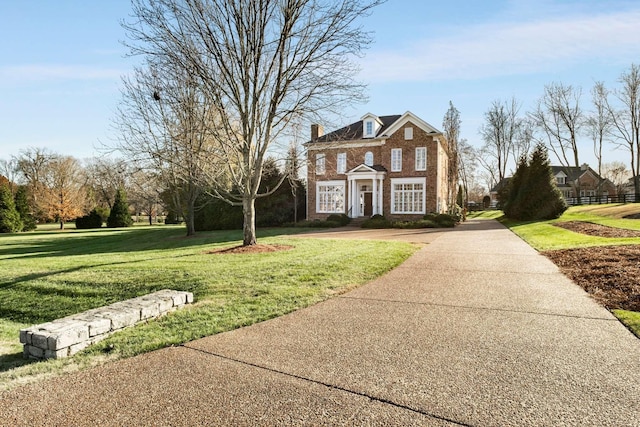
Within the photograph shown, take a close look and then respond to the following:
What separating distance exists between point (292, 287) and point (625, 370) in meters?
5.07

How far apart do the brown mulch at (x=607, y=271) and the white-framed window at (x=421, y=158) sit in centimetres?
1684

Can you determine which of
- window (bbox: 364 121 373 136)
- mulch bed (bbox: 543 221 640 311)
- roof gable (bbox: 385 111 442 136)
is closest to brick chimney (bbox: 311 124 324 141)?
window (bbox: 364 121 373 136)

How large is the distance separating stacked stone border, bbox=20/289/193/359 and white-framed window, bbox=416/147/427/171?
24.1 m

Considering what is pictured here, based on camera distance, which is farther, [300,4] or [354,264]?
[300,4]

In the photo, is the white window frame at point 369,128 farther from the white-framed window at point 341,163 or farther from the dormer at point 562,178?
the dormer at point 562,178

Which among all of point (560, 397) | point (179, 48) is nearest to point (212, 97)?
point (179, 48)

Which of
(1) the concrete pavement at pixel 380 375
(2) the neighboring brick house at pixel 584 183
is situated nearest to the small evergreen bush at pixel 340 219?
(1) the concrete pavement at pixel 380 375

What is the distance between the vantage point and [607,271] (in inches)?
314

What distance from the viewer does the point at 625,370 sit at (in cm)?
377

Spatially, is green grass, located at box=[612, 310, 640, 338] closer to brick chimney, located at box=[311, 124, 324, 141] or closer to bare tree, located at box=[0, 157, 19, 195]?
brick chimney, located at box=[311, 124, 324, 141]

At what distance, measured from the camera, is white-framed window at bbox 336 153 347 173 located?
30.0 metres

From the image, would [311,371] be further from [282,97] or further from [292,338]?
[282,97]

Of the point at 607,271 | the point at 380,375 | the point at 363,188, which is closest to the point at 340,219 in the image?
the point at 363,188

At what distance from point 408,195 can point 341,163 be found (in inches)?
231
